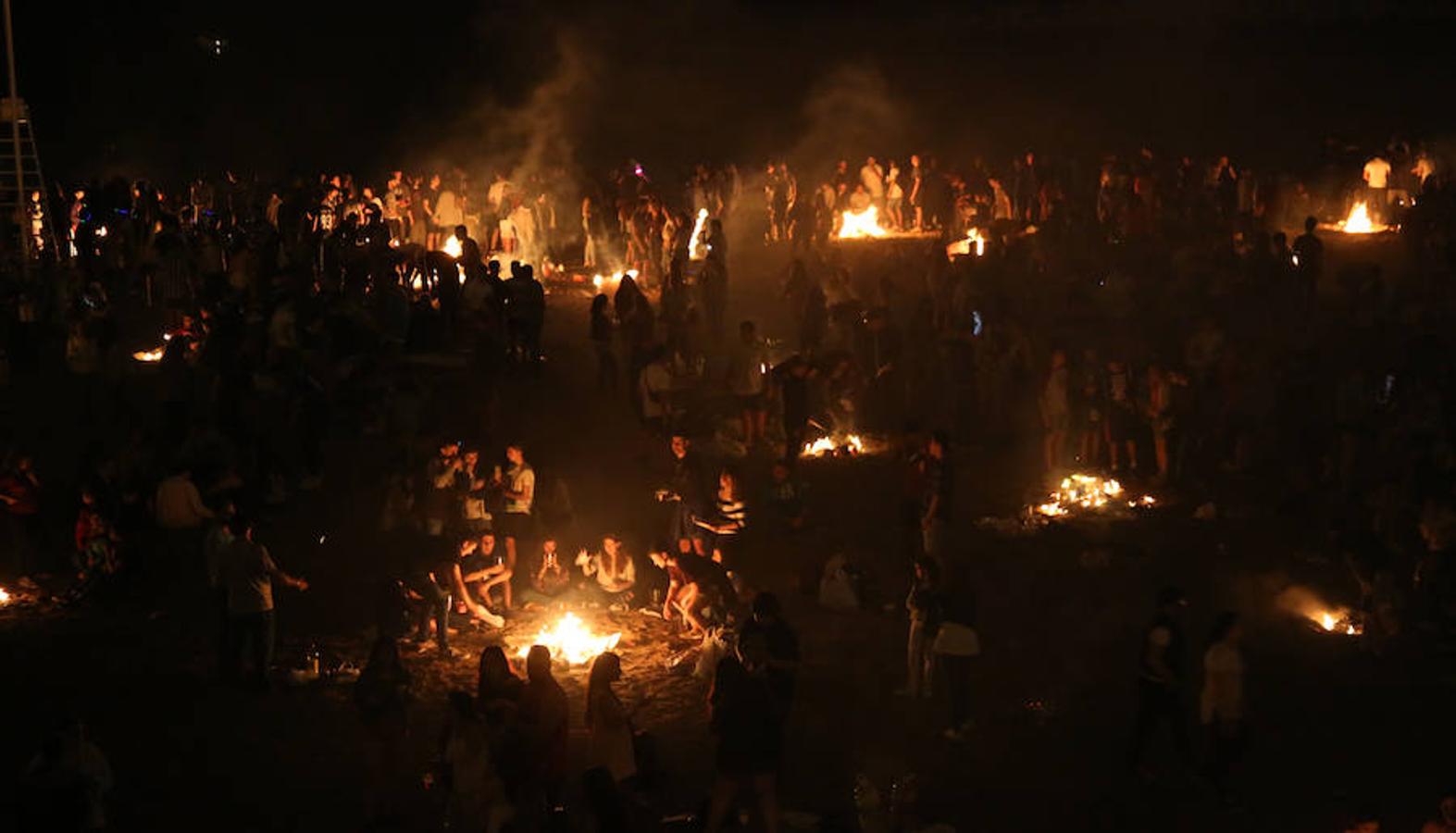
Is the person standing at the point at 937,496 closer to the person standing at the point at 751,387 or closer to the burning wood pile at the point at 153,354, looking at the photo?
the person standing at the point at 751,387

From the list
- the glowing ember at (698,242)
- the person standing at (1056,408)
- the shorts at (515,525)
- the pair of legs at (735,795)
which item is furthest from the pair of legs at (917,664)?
the glowing ember at (698,242)

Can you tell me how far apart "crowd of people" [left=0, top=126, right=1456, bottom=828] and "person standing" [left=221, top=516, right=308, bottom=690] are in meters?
0.03

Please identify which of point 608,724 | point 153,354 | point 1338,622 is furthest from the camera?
point 153,354

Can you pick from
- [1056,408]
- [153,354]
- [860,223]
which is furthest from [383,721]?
[860,223]

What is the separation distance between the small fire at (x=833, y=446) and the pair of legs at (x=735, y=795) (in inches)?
360

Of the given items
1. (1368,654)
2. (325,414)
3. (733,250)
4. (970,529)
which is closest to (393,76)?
(733,250)

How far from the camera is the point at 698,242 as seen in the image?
2289 centimetres

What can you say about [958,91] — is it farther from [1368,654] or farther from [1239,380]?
[1368,654]

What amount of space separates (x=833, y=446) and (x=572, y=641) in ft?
19.1

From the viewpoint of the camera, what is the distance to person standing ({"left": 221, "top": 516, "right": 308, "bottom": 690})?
11867 mm

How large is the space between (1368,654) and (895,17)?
3105cm

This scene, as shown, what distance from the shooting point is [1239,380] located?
1789 cm

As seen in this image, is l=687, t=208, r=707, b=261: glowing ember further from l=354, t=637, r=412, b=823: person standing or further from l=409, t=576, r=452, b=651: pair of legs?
l=354, t=637, r=412, b=823: person standing

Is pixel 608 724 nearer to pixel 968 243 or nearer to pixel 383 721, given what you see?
pixel 383 721
